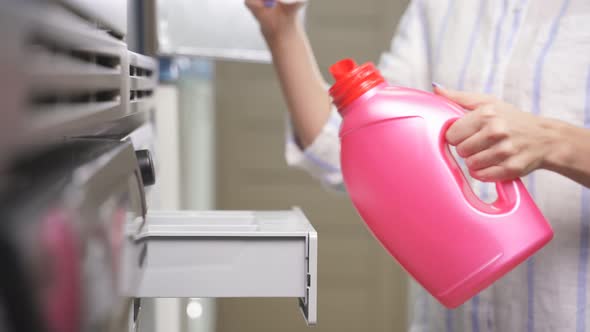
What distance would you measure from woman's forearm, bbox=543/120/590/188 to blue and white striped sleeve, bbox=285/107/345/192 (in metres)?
0.38

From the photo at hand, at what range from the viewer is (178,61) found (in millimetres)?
1765

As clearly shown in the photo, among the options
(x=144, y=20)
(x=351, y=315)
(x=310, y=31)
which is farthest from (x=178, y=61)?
(x=351, y=315)

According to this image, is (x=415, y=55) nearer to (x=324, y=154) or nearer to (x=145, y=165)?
(x=324, y=154)

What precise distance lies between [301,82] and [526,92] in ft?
1.02

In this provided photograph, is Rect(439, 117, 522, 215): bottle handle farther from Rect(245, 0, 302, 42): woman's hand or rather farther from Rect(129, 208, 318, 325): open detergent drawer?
Rect(245, 0, 302, 42): woman's hand

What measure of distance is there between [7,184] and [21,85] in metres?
0.03

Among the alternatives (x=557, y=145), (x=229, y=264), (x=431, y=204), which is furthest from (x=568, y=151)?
(x=229, y=264)

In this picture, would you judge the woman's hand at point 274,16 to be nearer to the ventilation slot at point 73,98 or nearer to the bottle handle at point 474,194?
the bottle handle at point 474,194

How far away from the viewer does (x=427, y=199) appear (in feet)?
1.87

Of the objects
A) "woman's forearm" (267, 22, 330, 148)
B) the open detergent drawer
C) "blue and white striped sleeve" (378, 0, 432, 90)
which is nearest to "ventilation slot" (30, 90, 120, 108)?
the open detergent drawer

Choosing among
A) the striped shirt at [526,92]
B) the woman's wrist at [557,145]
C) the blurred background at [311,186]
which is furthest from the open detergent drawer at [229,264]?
the blurred background at [311,186]

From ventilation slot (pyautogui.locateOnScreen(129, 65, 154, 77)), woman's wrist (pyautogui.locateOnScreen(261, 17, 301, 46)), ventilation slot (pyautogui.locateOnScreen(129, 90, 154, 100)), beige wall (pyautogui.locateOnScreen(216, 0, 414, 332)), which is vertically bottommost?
beige wall (pyautogui.locateOnScreen(216, 0, 414, 332))

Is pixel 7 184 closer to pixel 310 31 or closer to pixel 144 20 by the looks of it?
pixel 144 20

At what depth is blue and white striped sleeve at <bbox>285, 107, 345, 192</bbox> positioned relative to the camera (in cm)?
92
